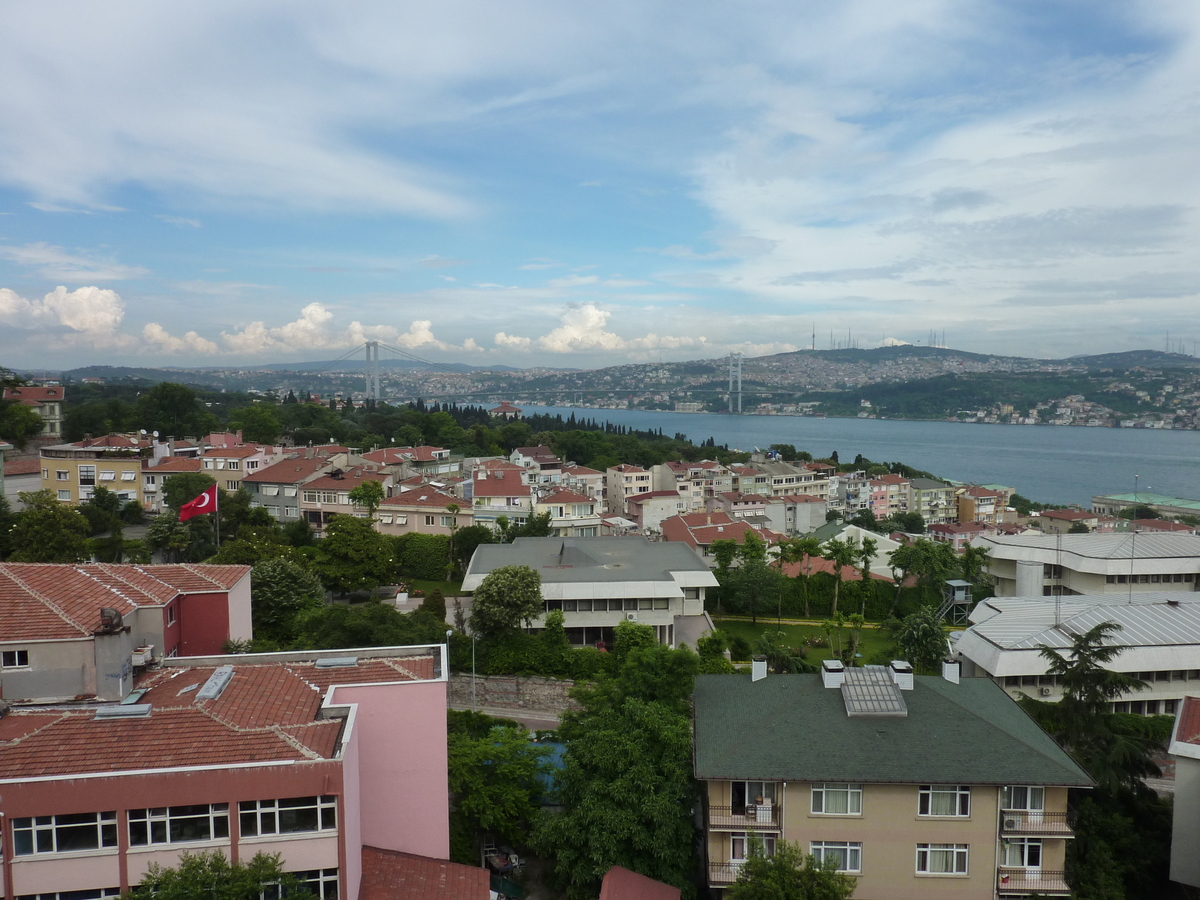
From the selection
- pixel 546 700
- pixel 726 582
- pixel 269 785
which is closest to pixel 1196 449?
pixel 726 582

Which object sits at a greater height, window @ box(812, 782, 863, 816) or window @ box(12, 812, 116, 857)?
window @ box(12, 812, 116, 857)

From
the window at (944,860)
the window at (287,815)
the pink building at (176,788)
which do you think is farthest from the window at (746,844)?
the window at (287,815)

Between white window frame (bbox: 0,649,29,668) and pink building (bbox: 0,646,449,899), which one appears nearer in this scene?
pink building (bbox: 0,646,449,899)

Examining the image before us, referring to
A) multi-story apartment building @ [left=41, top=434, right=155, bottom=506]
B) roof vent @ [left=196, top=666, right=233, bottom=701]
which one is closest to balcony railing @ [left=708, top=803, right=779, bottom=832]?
roof vent @ [left=196, top=666, right=233, bottom=701]

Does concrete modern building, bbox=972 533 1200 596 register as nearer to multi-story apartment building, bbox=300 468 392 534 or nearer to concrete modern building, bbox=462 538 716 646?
concrete modern building, bbox=462 538 716 646

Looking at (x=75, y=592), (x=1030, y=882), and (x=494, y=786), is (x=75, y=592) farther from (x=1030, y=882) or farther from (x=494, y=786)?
(x=1030, y=882)

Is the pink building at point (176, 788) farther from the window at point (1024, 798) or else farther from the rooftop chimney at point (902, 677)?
the window at point (1024, 798)
